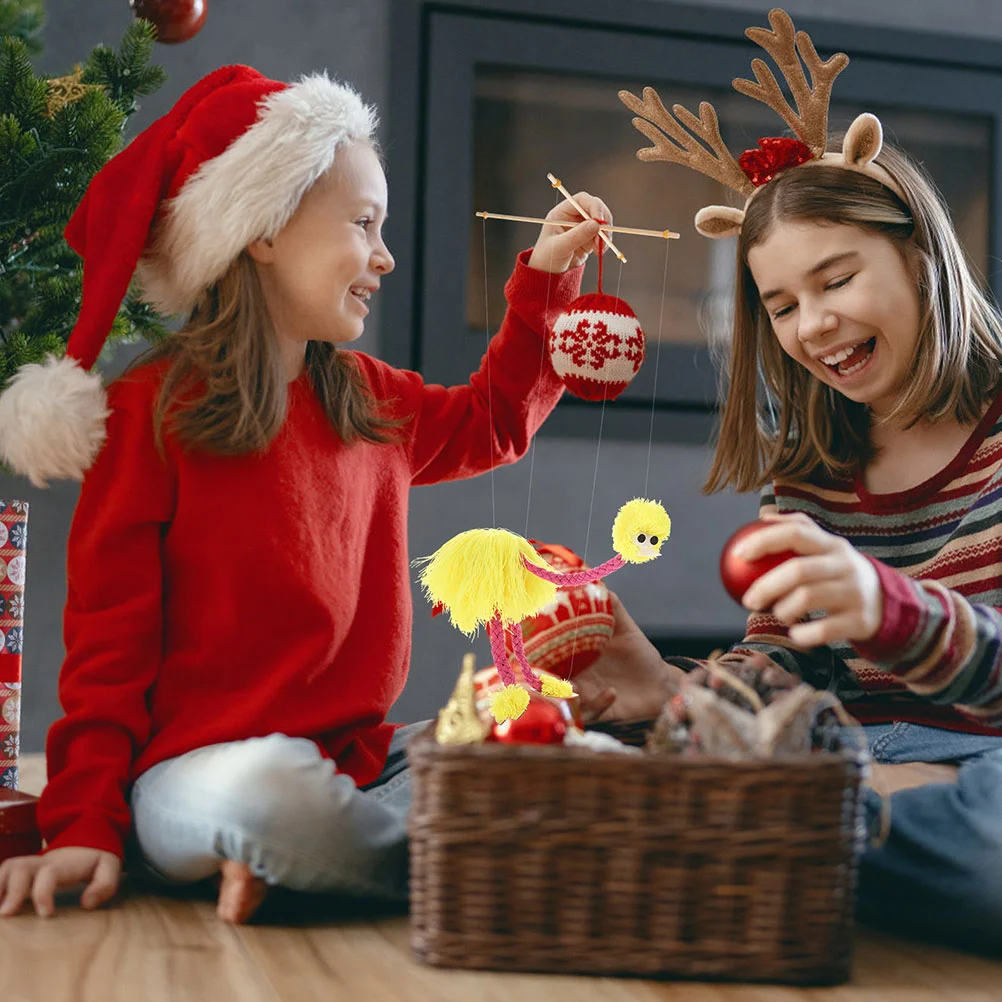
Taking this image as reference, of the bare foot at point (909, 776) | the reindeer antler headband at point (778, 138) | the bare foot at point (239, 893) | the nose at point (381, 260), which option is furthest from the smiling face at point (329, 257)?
the bare foot at point (909, 776)

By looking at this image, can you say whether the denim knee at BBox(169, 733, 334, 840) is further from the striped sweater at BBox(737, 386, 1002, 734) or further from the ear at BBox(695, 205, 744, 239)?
the ear at BBox(695, 205, 744, 239)

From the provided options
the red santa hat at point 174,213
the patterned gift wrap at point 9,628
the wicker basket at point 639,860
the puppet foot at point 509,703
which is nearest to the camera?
the wicker basket at point 639,860

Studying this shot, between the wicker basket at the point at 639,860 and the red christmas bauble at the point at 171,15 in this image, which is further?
the red christmas bauble at the point at 171,15

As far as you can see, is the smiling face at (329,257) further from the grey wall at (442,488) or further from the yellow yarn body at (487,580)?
the grey wall at (442,488)

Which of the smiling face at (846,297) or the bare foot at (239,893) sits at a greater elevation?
the smiling face at (846,297)

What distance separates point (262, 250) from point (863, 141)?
59 cm

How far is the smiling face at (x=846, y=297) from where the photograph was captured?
1172mm

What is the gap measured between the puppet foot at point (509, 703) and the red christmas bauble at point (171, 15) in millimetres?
983

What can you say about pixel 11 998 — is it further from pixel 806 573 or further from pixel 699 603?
pixel 699 603

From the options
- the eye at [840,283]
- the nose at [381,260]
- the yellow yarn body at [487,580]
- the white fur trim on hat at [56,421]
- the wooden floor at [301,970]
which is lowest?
the wooden floor at [301,970]

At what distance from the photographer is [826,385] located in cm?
132

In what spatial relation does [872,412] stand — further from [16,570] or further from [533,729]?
[16,570]

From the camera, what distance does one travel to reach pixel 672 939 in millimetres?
823

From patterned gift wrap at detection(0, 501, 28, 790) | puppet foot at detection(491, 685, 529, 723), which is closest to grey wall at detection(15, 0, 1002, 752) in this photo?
patterned gift wrap at detection(0, 501, 28, 790)
